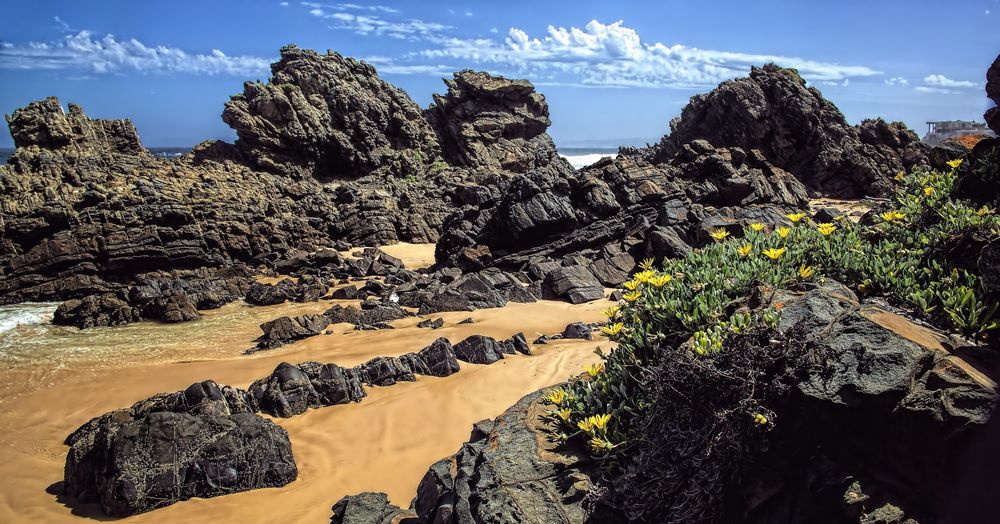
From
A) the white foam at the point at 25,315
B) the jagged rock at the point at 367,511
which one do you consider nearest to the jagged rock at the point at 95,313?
the white foam at the point at 25,315

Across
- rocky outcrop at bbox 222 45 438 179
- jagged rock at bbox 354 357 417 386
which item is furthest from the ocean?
jagged rock at bbox 354 357 417 386

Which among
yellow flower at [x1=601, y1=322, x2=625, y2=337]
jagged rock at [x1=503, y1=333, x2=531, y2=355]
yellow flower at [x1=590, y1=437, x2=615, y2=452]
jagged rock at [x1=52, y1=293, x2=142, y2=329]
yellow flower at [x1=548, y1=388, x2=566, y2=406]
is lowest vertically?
jagged rock at [x1=52, y1=293, x2=142, y2=329]

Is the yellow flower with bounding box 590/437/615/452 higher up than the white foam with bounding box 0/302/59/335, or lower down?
higher up

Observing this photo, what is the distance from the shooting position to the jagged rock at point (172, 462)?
5.23m

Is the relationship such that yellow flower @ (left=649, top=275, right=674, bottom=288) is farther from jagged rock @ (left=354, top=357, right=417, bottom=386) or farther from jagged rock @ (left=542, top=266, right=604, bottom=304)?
jagged rock @ (left=542, top=266, right=604, bottom=304)

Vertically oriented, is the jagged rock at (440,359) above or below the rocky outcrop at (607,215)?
below

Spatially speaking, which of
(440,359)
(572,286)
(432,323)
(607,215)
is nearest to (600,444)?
(440,359)

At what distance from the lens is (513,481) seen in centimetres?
344

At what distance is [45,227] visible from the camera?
648 inches

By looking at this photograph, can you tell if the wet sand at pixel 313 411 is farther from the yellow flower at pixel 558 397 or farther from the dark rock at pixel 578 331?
the yellow flower at pixel 558 397

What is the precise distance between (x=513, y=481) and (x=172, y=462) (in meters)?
3.67

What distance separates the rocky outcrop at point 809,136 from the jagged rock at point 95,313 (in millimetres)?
26809

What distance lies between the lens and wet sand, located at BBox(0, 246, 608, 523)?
537 cm

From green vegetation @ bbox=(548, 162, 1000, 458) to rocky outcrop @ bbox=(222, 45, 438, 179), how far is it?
31024 millimetres
